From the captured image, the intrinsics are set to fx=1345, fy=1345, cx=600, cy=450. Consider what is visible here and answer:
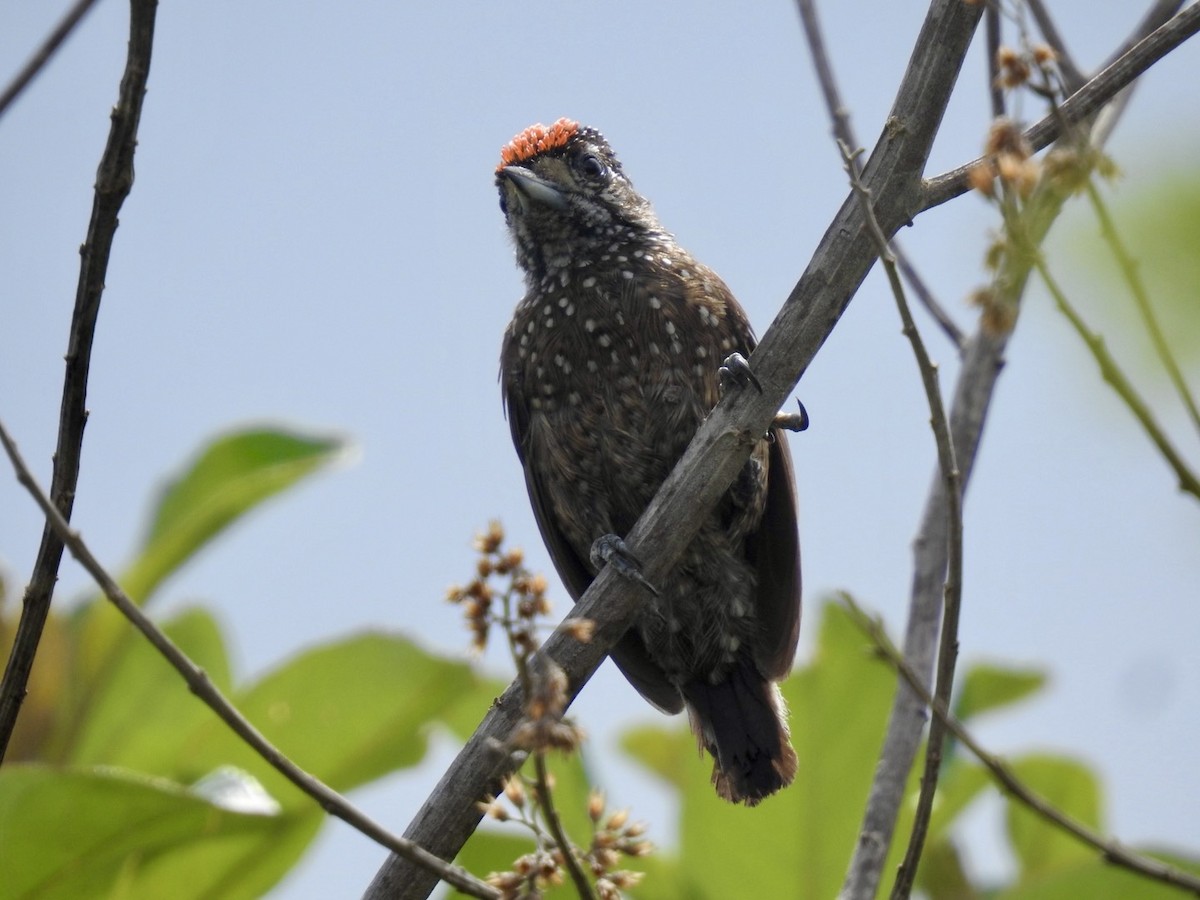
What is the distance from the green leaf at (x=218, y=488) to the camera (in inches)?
138

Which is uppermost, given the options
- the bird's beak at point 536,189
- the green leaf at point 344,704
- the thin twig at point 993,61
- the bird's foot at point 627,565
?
the thin twig at point 993,61

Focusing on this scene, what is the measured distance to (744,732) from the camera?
3.91 metres

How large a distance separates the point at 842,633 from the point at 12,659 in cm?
223

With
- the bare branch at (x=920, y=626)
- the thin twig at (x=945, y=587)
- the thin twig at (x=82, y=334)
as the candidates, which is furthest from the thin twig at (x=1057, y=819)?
the thin twig at (x=82, y=334)

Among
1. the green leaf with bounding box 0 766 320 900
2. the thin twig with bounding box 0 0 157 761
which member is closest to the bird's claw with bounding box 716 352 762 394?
the thin twig with bounding box 0 0 157 761

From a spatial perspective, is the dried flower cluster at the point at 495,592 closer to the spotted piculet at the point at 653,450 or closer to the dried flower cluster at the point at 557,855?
the dried flower cluster at the point at 557,855

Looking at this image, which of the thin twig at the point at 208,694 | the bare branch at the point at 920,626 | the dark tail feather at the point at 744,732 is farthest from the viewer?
the dark tail feather at the point at 744,732

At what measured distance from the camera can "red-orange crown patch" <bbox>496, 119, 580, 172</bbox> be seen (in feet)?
14.7

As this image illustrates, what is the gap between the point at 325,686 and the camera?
3201 mm

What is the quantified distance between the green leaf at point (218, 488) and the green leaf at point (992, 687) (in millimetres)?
1862

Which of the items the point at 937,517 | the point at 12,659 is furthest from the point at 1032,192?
the point at 937,517

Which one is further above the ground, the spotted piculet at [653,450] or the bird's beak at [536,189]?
the bird's beak at [536,189]

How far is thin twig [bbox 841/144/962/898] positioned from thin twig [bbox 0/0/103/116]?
116 centimetres

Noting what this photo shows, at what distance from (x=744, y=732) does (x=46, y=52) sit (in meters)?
2.73
